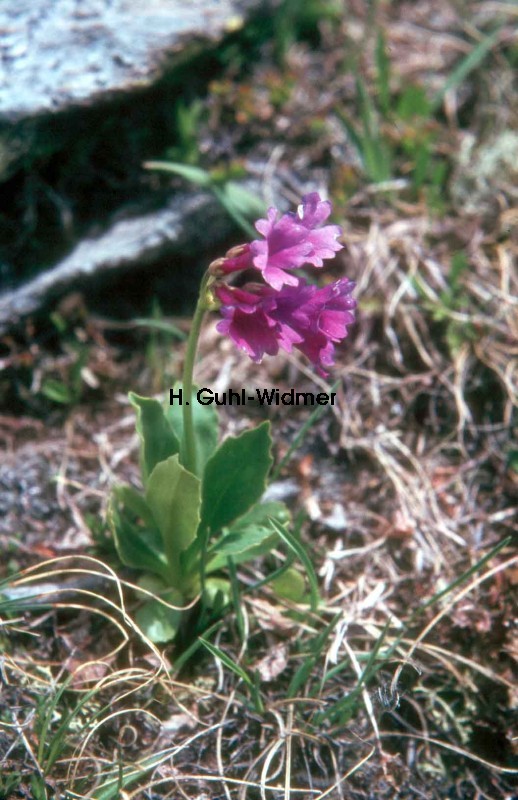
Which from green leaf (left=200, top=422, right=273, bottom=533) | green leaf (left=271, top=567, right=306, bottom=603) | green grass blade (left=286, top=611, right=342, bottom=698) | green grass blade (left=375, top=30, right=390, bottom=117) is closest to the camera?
green grass blade (left=286, top=611, right=342, bottom=698)

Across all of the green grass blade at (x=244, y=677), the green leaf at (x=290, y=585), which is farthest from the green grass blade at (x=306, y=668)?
the green leaf at (x=290, y=585)

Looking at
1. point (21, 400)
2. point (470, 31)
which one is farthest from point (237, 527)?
point (470, 31)

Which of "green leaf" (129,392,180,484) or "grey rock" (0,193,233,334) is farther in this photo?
"grey rock" (0,193,233,334)

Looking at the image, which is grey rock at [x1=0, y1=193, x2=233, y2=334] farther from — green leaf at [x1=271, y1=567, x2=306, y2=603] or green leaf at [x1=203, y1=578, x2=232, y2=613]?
green leaf at [x1=271, y1=567, x2=306, y2=603]

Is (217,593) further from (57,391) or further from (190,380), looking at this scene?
(57,391)

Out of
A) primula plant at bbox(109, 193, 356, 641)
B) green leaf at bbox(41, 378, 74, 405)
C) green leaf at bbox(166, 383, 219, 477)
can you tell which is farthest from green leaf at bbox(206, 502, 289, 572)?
green leaf at bbox(41, 378, 74, 405)
